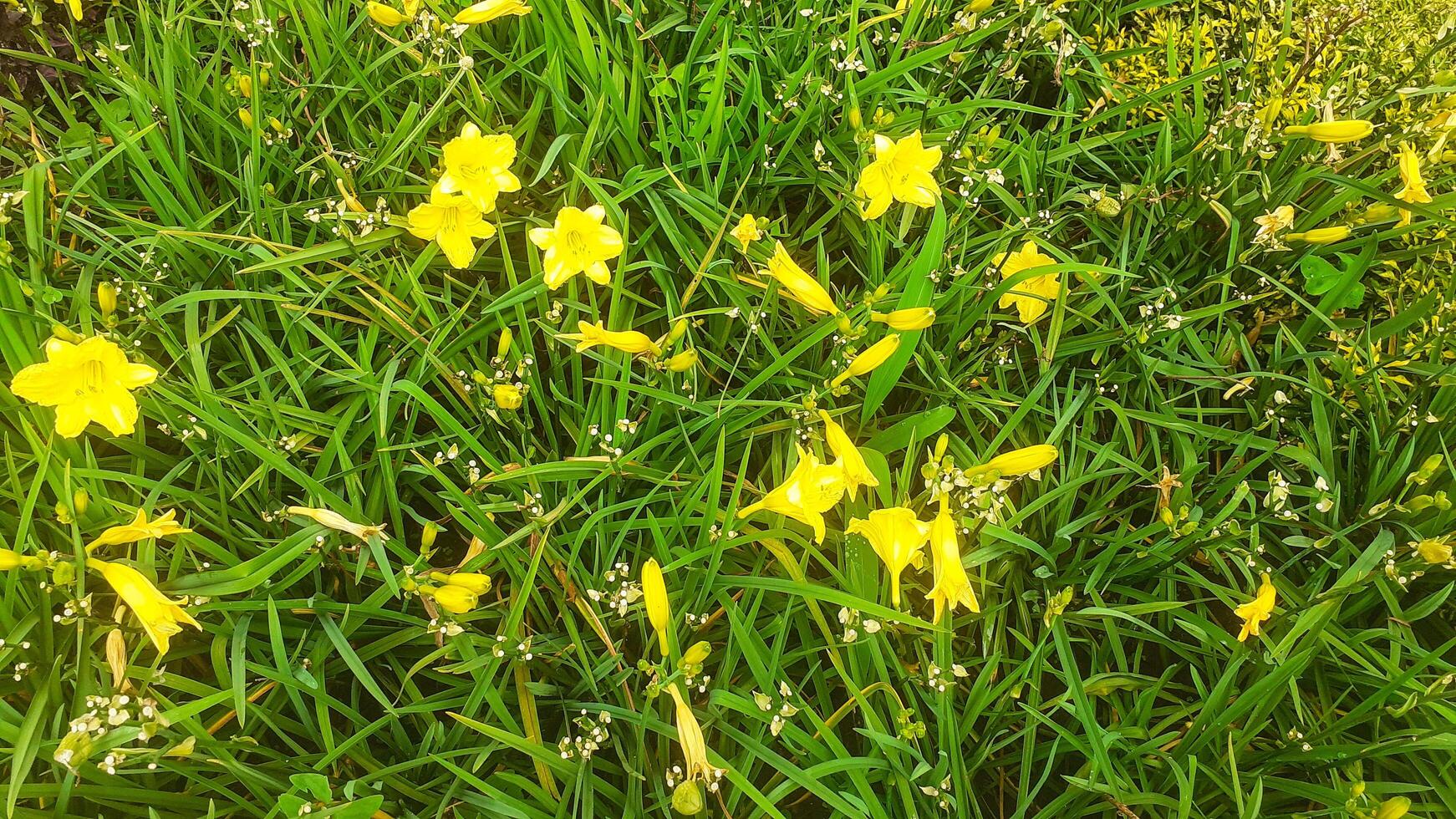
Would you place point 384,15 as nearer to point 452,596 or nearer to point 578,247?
point 578,247

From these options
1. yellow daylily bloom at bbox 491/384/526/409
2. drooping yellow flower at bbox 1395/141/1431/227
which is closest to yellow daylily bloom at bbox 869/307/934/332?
yellow daylily bloom at bbox 491/384/526/409

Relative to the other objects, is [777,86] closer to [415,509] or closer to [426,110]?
[426,110]

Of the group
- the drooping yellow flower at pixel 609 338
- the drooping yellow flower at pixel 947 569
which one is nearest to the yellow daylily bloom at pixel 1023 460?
the drooping yellow flower at pixel 947 569

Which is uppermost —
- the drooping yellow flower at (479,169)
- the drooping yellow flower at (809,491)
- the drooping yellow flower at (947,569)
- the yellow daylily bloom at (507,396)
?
the drooping yellow flower at (479,169)

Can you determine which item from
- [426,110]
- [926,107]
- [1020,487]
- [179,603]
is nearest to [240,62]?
[426,110]

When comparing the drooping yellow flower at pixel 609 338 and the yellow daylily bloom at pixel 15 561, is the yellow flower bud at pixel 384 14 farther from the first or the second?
the yellow daylily bloom at pixel 15 561
